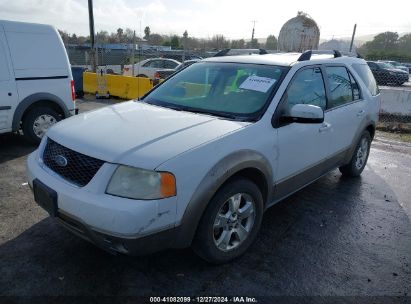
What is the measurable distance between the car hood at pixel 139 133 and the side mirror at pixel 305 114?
0.45 m

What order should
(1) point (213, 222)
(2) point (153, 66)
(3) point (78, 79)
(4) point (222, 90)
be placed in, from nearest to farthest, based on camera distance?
(1) point (213, 222) → (4) point (222, 90) → (3) point (78, 79) → (2) point (153, 66)

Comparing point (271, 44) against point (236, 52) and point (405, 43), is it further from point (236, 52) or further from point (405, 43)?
point (405, 43)

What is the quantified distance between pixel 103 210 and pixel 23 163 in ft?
11.8

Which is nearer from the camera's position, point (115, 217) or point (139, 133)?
point (115, 217)

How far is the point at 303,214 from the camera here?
13.3ft

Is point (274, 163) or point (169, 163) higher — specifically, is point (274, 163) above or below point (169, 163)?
below

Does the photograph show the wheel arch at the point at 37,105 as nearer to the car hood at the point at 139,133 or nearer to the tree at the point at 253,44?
the car hood at the point at 139,133

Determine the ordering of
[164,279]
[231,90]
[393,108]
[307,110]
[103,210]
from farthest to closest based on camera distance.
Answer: [393,108]
[231,90]
[307,110]
[164,279]
[103,210]

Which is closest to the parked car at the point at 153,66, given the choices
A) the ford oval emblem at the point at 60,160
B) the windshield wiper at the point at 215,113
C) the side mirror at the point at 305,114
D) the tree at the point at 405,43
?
the windshield wiper at the point at 215,113

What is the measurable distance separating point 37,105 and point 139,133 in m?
4.24

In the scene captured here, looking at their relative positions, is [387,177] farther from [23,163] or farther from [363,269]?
[23,163]

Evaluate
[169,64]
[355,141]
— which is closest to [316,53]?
[355,141]

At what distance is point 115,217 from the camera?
2270mm

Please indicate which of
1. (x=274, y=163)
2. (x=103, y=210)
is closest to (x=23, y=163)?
(x=103, y=210)
